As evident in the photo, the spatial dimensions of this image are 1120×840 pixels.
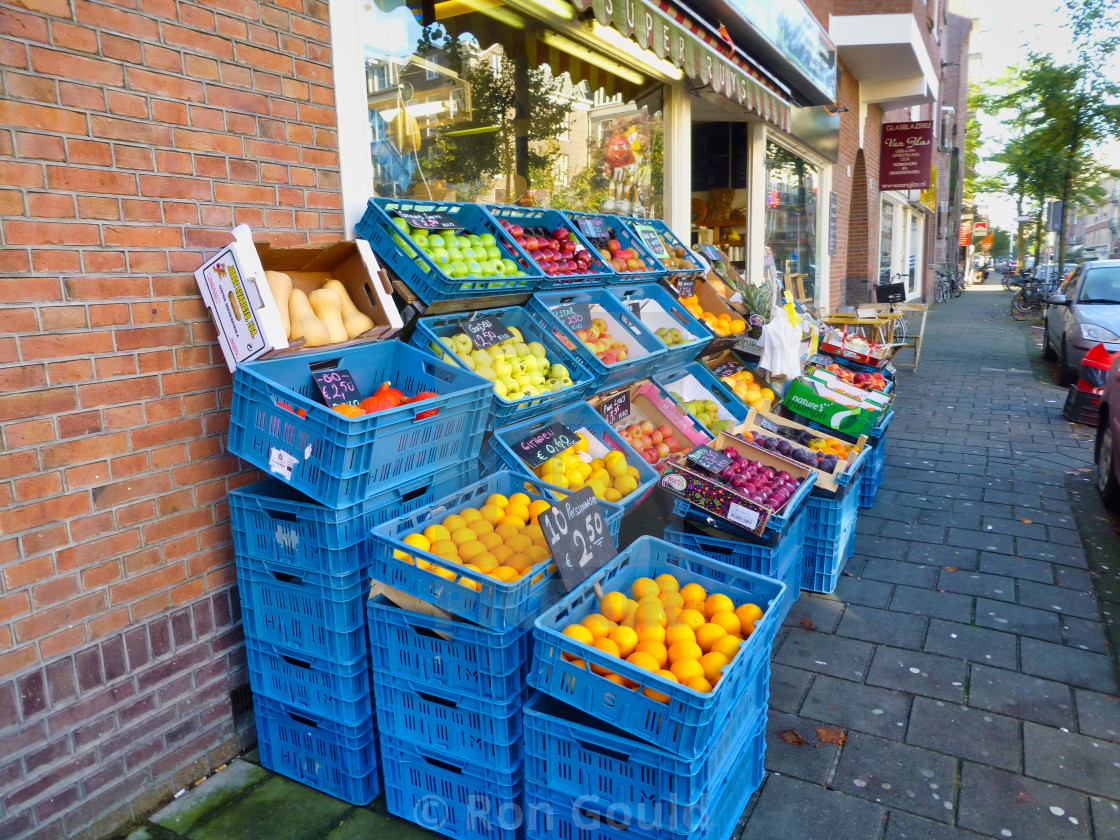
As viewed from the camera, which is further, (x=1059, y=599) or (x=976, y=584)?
(x=976, y=584)

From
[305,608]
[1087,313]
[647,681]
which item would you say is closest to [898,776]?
[647,681]

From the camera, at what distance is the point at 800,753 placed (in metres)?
3.01

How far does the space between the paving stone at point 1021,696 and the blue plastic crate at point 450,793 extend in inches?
83.6

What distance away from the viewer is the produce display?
145 inches

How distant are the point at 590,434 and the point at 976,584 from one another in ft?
8.04

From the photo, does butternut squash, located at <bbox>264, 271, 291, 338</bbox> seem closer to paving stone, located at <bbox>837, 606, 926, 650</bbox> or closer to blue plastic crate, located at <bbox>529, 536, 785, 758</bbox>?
blue plastic crate, located at <bbox>529, 536, 785, 758</bbox>

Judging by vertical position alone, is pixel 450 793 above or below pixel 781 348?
below

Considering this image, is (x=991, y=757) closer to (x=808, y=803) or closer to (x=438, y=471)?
(x=808, y=803)

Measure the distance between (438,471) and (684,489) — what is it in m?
1.34

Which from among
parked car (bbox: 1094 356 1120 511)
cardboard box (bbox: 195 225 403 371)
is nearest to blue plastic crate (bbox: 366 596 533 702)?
cardboard box (bbox: 195 225 403 371)

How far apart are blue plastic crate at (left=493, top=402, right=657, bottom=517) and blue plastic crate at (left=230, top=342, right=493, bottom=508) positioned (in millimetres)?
392

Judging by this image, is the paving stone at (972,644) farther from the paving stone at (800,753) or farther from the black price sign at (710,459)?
the black price sign at (710,459)

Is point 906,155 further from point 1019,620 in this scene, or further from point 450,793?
point 450,793

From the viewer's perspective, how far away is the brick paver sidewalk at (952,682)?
2682mm
